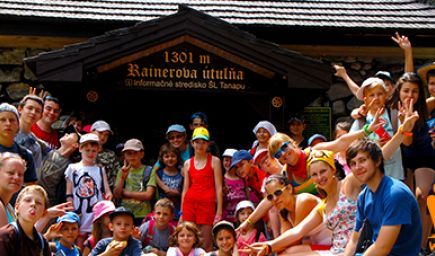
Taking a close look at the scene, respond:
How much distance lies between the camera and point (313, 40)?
941 cm

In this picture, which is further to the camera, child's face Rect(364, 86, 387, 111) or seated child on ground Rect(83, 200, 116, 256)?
seated child on ground Rect(83, 200, 116, 256)

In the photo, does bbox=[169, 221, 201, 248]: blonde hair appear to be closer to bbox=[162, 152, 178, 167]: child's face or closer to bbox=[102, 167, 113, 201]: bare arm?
bbox=[102, 167, 113, 201]: bare arm

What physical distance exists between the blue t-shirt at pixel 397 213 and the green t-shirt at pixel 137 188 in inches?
136

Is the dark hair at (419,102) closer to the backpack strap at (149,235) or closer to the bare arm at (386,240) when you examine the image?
the bare arm at (386,240)

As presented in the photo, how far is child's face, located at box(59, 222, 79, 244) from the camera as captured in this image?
19.5 feet

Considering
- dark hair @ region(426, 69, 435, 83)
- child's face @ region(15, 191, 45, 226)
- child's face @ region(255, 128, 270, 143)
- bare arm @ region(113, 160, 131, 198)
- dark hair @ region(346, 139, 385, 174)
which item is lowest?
child's face @ region(15, 191, 45, 226)

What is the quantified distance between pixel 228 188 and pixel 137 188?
3.55 feet

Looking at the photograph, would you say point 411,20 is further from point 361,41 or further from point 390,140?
point 390,140

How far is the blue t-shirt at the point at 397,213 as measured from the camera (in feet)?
13.5

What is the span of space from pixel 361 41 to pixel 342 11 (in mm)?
755

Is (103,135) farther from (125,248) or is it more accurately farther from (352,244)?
(352,244)

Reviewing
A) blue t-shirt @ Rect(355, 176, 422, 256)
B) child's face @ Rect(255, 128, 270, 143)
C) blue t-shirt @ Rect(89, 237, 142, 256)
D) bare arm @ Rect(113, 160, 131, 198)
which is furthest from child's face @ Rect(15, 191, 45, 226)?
child's face @ Rect(255, 128, 270, 143)

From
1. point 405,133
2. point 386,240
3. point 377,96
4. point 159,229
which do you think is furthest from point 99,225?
point 386,240

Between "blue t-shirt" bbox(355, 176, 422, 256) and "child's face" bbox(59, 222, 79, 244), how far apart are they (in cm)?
297
